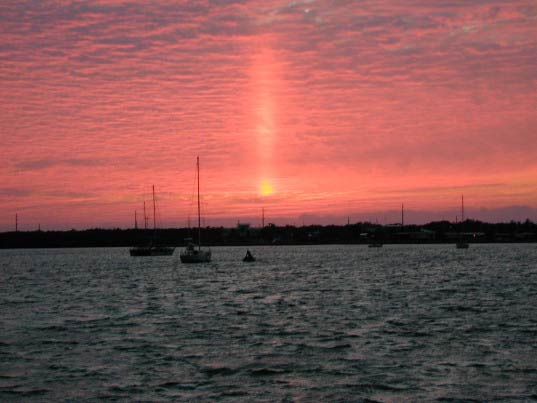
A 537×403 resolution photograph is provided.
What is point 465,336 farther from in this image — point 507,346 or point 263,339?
point 263,339

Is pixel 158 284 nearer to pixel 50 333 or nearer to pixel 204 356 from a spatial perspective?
pixel 50 333

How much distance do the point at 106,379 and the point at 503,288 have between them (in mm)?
54855

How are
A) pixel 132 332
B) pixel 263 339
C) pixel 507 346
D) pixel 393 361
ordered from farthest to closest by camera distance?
1. pixel 132 332
2. pixel 263 339
3. pixel 507 346
4. pixel 393 361

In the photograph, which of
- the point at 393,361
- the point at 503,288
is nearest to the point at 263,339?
the point at 393,361

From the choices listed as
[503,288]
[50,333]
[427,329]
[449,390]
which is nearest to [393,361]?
[449,390]

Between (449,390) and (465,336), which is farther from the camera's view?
(465,336)

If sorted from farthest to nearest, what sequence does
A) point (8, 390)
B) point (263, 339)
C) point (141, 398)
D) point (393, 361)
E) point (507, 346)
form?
point (263, 339) → point (507, 346) → point (393, 361) → point (8, 390) → point (141, 398)

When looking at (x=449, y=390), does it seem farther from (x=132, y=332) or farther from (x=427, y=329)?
(x=132, y=332)

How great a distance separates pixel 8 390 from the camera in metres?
24.7

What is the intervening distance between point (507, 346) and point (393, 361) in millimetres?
7157

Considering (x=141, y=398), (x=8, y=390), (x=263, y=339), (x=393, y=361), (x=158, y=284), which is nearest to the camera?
(x=141, y=398)

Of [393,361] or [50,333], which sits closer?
[393,361]

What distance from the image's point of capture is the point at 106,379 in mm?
26172

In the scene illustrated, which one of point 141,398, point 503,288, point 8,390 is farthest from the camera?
point 503,288
